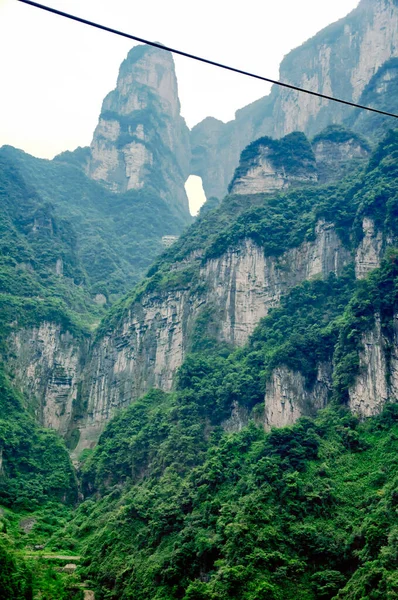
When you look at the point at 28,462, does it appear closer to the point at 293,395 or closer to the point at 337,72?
the point at 293,395

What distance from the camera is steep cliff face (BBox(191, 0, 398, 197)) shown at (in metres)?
80.5

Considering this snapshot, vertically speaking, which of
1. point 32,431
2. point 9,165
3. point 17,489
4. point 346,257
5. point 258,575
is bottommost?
point 258,575

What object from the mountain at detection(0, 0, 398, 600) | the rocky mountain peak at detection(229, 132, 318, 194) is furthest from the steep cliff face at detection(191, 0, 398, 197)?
the rocky mountain peak at detection(229, 132, 318, 194)

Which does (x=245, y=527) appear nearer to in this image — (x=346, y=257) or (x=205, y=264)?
(x=346, y=257)

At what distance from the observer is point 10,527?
36594mm

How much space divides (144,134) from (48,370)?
53.2 metres

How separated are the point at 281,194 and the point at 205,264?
29.9 feet

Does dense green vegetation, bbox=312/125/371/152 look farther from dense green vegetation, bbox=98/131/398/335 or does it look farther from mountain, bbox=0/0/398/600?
dense green vegetation, bbox=98/131/398/335

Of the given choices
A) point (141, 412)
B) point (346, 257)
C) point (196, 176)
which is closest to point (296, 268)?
point (346, 257)

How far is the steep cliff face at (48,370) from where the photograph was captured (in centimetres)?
5456

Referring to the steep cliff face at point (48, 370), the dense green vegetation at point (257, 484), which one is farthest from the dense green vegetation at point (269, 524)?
the steep cliff face at point (48, 370)

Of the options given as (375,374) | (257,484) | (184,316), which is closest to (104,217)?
(184,316)

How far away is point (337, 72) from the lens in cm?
9012

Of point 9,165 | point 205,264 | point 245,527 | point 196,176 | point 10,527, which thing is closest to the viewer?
point 245,527
